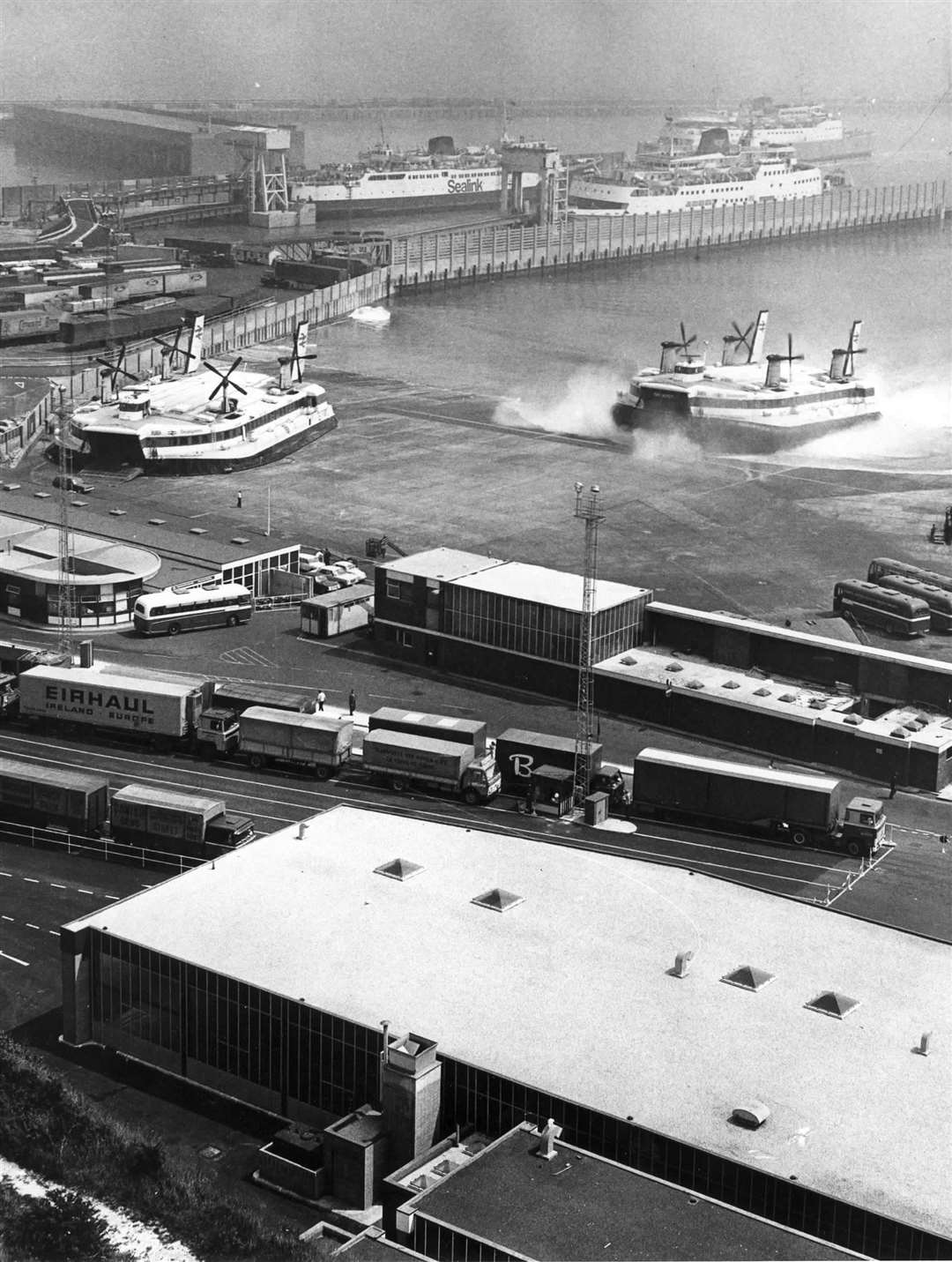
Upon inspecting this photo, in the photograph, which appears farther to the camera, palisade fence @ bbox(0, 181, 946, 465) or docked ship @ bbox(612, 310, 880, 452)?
palisade fence @ bbox(0, 181, 946, 465)

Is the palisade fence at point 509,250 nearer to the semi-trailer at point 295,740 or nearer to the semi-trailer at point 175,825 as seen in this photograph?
A: the semi-trailer at point 295,740

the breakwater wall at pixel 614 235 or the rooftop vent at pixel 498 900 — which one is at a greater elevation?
the breakwater wall at pixel 614 235

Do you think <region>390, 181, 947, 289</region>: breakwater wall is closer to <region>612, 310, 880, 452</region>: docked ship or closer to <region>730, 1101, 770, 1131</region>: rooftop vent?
<region>612, 310, 880, 452</region>: docked ship

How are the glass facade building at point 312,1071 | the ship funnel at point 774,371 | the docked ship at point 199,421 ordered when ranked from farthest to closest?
the ship funnel at point 774,371, the docked ship at point 199,421, the glass facade building at point 312,1071

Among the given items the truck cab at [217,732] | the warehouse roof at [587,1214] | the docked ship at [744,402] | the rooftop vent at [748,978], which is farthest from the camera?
the docked ship at [744,402]

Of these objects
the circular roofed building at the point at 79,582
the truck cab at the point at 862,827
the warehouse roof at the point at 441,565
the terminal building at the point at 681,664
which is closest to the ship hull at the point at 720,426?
the terminal building at the point at 681,664

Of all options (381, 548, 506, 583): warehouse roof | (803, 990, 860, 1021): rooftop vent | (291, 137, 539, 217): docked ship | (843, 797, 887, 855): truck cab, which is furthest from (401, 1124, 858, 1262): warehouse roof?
(291, 137, 539, 217): docked ship

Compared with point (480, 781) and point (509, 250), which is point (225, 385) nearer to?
point (480, 781)
